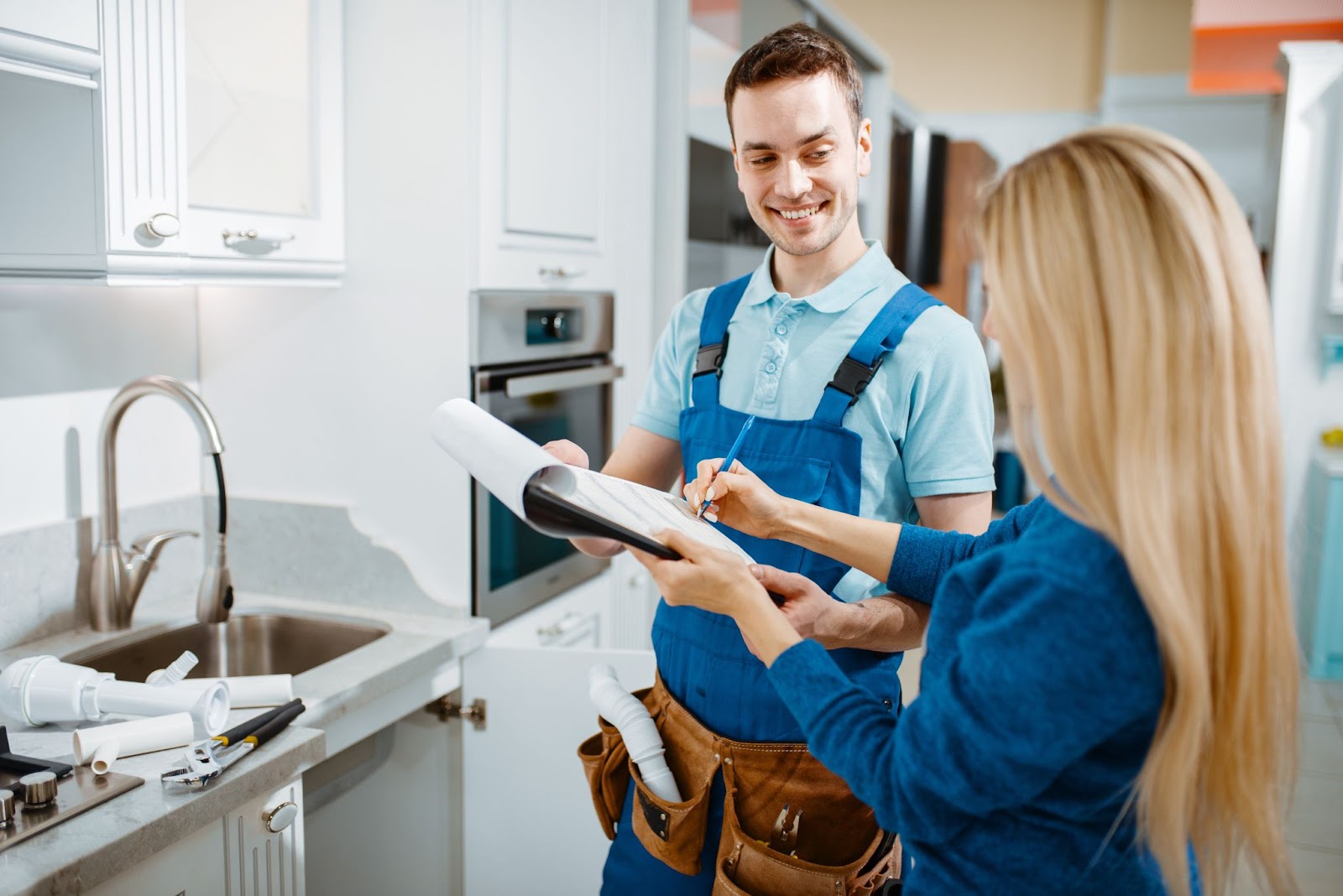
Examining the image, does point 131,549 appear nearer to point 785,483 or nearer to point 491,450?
point 491,450

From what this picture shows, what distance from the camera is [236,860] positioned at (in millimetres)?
1308

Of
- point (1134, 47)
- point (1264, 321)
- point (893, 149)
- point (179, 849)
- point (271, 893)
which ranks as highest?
point (1134, 47)

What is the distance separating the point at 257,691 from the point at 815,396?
872 millimetres

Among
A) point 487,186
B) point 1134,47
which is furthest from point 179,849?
point 1134,47

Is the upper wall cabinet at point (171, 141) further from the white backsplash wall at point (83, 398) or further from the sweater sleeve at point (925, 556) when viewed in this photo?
the sweater sleeve at point (925, 556)

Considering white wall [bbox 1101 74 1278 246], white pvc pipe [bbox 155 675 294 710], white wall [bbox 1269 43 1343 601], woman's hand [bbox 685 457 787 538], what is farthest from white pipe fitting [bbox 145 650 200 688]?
white wall [bbox 1101 74 1278 246]

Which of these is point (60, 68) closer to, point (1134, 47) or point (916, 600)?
point (916, 600)

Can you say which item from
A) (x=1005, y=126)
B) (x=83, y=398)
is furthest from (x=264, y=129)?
(x=1005, y=126)

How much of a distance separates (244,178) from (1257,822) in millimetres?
1571

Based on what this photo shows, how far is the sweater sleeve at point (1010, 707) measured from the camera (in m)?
0.76

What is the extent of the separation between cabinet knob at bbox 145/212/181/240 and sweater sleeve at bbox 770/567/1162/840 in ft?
3.69

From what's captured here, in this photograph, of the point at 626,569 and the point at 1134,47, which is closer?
the point at 626,569

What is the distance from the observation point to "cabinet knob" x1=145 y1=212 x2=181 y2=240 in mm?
1406

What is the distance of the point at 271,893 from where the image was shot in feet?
4.52
